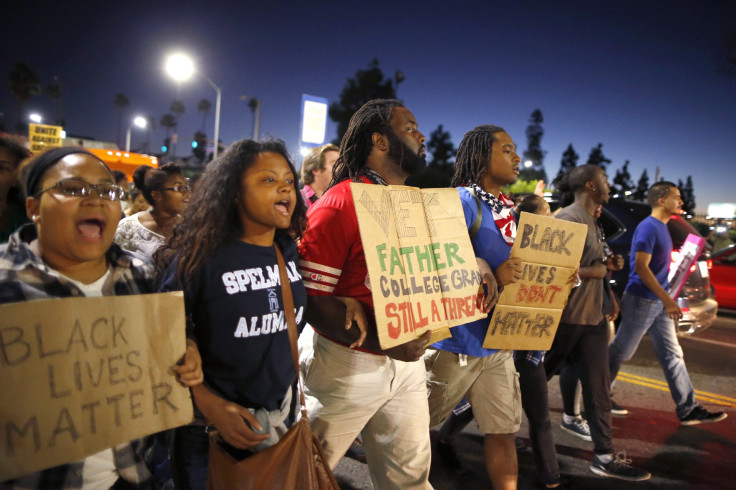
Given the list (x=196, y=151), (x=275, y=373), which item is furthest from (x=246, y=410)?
(x=196, y=151)

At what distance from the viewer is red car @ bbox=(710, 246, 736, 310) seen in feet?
36.2

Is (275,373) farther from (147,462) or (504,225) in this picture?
(504,225)

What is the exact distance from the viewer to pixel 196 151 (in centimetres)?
1967

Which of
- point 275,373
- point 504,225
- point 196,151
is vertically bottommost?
point 275,373

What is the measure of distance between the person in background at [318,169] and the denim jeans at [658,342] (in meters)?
3.36

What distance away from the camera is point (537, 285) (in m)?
3.07

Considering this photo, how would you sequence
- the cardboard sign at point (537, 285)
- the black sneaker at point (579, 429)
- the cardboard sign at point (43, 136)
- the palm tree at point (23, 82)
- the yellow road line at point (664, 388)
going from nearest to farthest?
the cardboard sign at point (537, 285) → the black sneaker at point (579, 429) → the yellow road line at point (664, 388) → the cardboard sign at point (43, 136) → the palm tree at point (23, 82)

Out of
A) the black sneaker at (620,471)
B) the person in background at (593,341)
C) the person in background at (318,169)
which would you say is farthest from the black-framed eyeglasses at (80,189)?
the black sneaker at (620,471)

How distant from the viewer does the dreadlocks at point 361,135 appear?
8.82ft

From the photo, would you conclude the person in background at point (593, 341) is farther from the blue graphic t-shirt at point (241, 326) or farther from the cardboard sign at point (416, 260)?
the blue graphic t-shirt at point (241, 326)

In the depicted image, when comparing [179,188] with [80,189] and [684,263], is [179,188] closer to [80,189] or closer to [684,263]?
[80,189]

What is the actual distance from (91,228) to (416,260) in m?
1.37

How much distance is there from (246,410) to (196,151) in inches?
764

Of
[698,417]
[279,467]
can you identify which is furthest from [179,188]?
[698,417]
